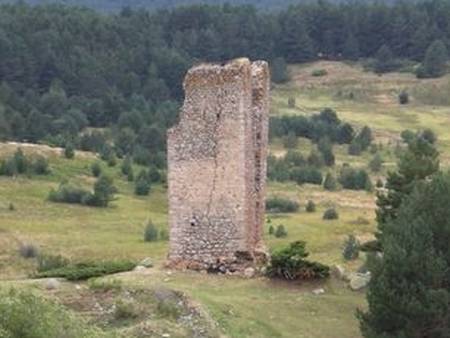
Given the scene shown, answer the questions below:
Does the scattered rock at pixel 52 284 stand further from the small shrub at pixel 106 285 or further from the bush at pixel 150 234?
the bush at pixel 150 234

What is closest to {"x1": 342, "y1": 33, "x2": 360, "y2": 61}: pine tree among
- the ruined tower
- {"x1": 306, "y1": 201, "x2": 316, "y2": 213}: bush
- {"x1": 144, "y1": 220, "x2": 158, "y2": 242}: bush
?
{"x1": 306, "y1": 201, "x2": 316, "y2": 213}: bush

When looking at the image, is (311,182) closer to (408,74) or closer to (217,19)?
(408,74)

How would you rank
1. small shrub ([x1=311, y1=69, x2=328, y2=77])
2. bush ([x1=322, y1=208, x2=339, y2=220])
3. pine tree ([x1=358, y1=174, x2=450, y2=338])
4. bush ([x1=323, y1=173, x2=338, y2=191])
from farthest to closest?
small shrub ([x1=311, y1=69, x2=328, y2=77]), bush ([x1=323, y1=173, x2=338, y2=191]), bush ([x1=322, y1=208, x2=339, y2=220]), pine tree ([x1=358, y1=174, x2=450, y2=338])

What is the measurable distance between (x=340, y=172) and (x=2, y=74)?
126 ft

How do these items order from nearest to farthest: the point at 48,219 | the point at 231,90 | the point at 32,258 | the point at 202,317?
1. the point at 202,317
2. the point at 231,90
3. the point at 32,258
4. the point at 48,219

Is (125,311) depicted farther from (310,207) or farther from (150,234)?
(310,207)

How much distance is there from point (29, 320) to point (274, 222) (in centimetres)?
4838

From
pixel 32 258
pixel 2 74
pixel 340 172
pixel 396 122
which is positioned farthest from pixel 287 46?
pixel 32 258

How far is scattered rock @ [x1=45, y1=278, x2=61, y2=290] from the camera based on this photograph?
28172 mm

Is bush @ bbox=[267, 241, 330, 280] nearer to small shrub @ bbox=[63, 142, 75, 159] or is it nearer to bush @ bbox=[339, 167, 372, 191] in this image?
bush @ bbox=[339, 167, 372, 191]

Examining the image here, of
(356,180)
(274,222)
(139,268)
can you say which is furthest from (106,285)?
(356,180)

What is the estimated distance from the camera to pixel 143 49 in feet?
403

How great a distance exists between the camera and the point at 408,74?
134 metres

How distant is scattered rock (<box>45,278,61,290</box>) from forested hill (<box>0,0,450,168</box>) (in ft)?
195
